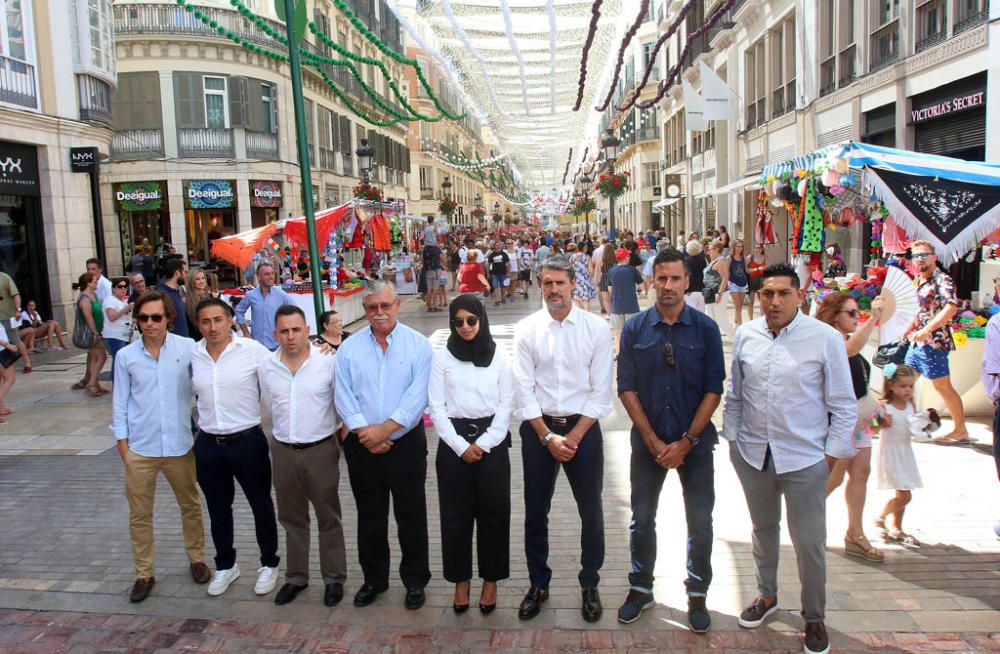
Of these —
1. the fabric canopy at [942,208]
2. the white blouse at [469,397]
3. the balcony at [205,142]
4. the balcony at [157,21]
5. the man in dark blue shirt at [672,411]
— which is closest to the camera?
the man in dark blue shirt at [672,411]

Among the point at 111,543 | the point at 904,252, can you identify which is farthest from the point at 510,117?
the point at 111,543

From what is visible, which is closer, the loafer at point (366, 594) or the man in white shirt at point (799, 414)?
the man in white shirt at point (799, 414)

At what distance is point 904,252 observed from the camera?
7.96 meters

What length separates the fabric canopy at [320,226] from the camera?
1288 centimetres

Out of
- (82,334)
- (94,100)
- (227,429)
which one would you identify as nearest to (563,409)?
(227,429)

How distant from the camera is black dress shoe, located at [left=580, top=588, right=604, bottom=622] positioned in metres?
4.04

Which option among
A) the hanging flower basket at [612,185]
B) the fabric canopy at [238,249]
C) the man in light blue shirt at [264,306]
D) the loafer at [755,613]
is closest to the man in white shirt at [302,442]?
the loafer at [755,613]

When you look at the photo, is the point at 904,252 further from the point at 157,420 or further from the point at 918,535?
the point at 157,420

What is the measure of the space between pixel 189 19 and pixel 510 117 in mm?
14331

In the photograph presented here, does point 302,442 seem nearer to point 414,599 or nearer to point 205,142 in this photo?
point 414,599

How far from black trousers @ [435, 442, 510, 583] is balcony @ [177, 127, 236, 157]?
23089mm

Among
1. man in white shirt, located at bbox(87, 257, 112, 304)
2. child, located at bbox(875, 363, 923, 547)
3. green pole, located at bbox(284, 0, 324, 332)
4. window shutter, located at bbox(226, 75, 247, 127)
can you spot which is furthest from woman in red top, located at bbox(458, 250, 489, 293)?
window shutter, located at bbox(226, 75, 247, 127)

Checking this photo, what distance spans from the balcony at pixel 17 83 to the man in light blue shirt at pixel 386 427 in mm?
12154

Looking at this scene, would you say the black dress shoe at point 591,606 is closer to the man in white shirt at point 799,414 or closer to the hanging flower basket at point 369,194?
the man in white shirt at point 799,414
